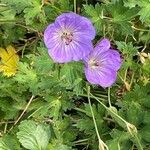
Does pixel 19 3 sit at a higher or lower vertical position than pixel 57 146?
higher

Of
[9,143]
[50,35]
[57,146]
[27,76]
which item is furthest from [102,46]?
[9,143]

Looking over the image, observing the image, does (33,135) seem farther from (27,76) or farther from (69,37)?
(69,37)


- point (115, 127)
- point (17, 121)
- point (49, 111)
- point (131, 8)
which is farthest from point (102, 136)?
point (131, 8)

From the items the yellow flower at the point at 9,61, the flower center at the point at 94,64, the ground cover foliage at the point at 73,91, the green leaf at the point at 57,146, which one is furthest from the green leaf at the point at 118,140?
the yellow flower at the point at 9,61

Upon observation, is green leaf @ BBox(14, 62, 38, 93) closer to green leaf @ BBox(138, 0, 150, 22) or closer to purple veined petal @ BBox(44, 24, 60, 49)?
purple veined petal @ BBox(44, 24, 60, 49)

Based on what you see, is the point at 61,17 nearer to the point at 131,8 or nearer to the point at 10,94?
the point at 131,8

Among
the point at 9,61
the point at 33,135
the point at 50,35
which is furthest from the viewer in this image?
the point at 9,61
